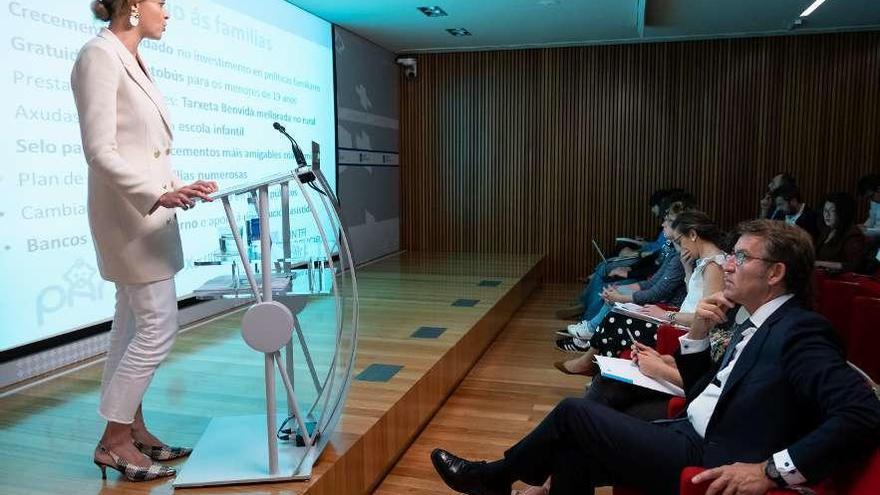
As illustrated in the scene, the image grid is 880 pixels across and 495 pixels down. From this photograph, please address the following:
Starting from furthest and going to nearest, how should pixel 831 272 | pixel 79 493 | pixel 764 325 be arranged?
pixel 831 272 < pixel 79 493 < pixel 764 325

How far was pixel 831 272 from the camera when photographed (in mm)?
4590

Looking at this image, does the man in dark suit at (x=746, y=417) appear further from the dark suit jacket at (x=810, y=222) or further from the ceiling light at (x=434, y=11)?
the ceiling light at (x=434, y=11)

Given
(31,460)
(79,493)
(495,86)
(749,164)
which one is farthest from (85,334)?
(749,164)

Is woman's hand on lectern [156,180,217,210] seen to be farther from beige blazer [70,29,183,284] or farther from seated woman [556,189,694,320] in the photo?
seated woman [556,189,694,320]

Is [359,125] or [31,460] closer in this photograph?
[31,460]

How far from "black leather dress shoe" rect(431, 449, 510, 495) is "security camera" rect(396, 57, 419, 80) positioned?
655cm

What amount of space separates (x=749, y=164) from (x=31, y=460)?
24.0 ft

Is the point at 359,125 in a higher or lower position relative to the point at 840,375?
higher

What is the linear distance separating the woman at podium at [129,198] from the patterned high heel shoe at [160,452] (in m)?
0.17

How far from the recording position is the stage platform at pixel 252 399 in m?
2.39

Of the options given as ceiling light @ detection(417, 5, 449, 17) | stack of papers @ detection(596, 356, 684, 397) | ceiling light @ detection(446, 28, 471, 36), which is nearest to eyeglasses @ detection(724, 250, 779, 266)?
stack of papers @ detection(596, 356, 684, 397)

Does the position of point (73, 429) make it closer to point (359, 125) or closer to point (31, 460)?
point (31, 460)

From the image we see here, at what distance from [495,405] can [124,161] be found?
8.28 feet

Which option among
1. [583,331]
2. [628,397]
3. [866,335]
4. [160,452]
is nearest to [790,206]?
[866,335]
